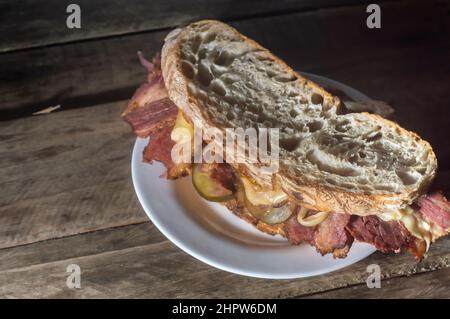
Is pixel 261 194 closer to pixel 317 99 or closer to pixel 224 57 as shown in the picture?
pixel 317 99

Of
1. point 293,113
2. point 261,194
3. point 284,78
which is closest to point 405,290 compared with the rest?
point 261,194

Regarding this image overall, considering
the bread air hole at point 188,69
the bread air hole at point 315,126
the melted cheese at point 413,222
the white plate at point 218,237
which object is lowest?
the white plate at point 218,237

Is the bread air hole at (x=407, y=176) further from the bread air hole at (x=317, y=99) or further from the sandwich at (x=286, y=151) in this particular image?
the bread air hole at (x=317, y=99)

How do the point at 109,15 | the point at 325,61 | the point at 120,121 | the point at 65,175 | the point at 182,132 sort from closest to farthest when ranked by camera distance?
the point at 182,132 → the point at 65,175 → the point at 120,121 → the point at 325,61 → the point at 109,15

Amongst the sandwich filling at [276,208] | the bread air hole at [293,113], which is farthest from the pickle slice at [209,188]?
the bread air hole at [293,113]

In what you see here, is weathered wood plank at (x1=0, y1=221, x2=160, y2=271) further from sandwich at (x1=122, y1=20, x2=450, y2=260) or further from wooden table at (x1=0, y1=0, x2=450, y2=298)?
sandwich at (x1=122, y1=20, x2=450, y2=260)
